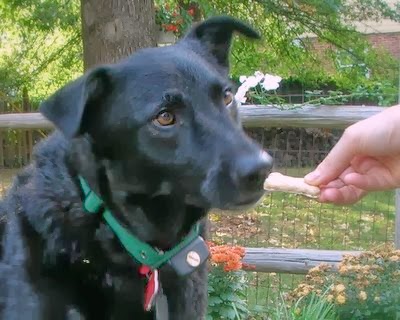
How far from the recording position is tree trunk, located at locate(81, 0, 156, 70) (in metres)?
4.91

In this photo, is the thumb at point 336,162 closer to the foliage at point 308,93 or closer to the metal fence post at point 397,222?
the foliage at point 308,93

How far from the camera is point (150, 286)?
7.20ft

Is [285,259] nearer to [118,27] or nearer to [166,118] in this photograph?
[118,27]

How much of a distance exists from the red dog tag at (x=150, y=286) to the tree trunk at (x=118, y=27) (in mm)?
2869

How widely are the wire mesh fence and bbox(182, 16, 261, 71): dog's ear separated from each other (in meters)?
2.21

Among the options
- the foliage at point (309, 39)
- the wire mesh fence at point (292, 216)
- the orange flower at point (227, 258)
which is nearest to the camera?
the orange flower at point (227, 258)

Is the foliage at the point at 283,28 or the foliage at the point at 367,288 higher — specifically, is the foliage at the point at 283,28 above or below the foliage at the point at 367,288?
above

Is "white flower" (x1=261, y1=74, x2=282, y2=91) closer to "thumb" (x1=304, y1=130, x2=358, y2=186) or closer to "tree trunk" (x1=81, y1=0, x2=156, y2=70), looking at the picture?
"tree trunk" (x1=81, y1=0, x2=156, y2=70)

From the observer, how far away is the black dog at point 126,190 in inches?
81.0

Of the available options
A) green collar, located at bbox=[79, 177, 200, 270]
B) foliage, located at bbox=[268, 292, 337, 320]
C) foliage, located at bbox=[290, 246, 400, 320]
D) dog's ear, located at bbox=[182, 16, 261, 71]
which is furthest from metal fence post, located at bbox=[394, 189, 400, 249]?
green collar, located at bbox=[79, 177, 200, 270]

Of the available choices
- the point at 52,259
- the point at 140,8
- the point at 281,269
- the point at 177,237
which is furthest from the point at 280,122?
the point at 52,259

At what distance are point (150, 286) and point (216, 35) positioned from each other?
0.97m

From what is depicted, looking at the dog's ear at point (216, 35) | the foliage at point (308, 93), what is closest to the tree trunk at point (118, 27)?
the foliage at point (308, 93)

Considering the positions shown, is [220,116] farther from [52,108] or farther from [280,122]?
[280,122]
